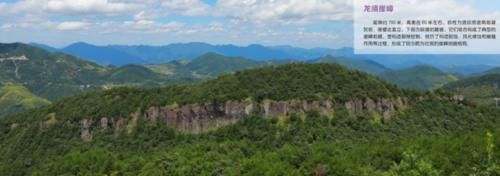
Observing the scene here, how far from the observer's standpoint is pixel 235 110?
98.1 m

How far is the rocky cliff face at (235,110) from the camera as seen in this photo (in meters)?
95.8

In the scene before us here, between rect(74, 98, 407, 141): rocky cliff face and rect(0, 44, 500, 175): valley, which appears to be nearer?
rect(0, 44, 500, 175): valley

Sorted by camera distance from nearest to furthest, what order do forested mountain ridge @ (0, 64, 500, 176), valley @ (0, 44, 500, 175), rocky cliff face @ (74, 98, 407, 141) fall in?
forested mountain ridge @ (0, 64, 500, 176) < valley @ (0, 44, 500, 175) < rocky cliff face @ (74, 98, 407, 141)

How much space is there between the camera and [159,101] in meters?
106

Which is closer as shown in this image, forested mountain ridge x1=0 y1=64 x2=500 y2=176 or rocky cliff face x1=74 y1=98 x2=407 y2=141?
forested mountain ridge x1=0 y1=64 x2=500 y2=176

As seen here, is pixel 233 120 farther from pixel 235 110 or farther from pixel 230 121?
pixel 235 110

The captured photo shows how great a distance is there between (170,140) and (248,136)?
1489 centimetres

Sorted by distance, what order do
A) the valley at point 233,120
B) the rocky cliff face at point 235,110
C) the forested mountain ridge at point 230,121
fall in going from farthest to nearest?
the rocky cliff face at point 235,110
the valley at point 233,120
the forested mountain ridge at point 230,121

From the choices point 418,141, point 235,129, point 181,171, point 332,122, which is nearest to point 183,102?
point 235,129

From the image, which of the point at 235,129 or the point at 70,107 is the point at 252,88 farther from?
the point at 70,107

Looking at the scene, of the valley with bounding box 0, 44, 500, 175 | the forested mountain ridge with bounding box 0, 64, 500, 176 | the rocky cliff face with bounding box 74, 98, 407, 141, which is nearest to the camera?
the forested mountain ridge with bounding box 0, 64, 500, 176

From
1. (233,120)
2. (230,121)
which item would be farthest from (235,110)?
(230,121)

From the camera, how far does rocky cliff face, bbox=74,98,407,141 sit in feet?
314

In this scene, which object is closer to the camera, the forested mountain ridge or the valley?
the forested mountain ridge
